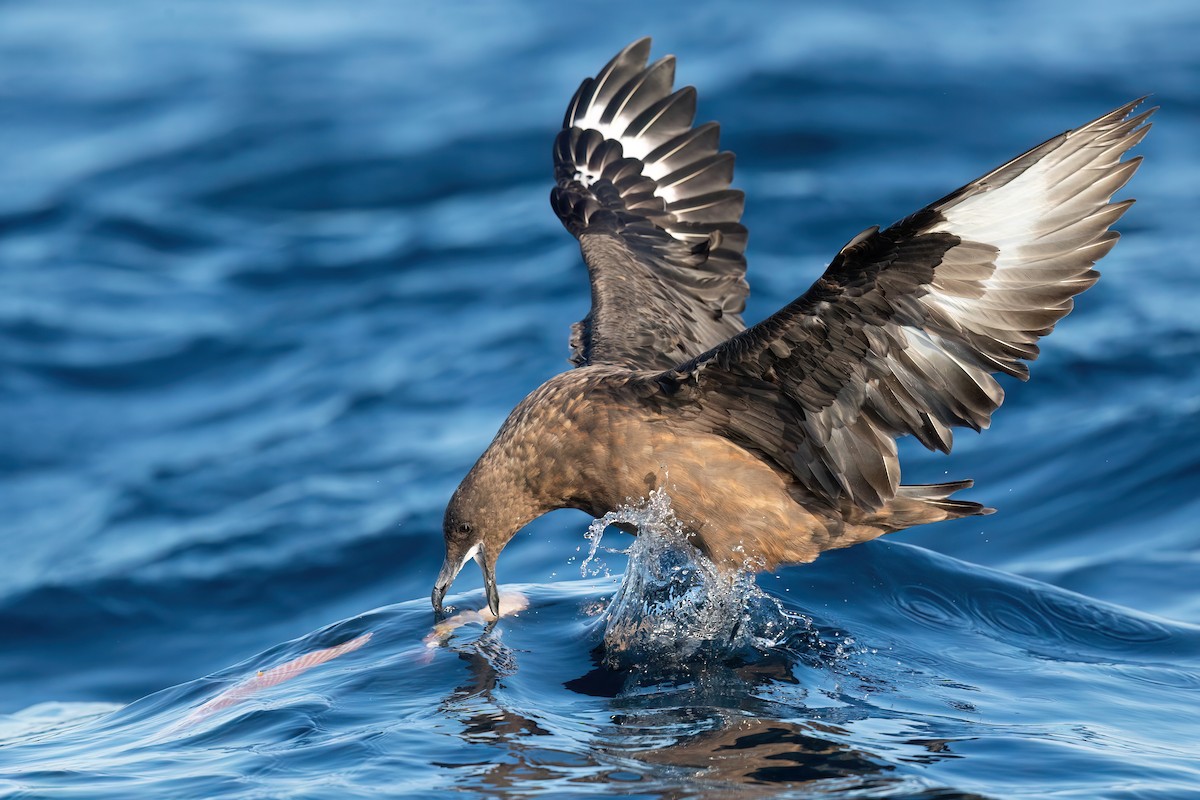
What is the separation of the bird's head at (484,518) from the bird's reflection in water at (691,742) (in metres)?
0.43

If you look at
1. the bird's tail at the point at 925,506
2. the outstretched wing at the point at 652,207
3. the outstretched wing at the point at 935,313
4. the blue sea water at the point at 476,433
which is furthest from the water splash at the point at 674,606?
the outstretched wing at the point at 652,207

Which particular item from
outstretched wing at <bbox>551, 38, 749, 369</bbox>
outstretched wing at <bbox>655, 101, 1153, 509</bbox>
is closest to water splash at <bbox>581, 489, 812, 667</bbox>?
outstretched wing at <bbox>655, 101, 1153, 509</bbox>

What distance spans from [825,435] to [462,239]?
7.60 m

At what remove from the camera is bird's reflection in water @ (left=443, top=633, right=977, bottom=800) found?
13.6ft

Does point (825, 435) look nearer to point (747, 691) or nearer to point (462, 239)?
point (747, 691)

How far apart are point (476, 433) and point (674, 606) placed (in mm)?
4159

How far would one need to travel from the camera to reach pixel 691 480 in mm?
5266

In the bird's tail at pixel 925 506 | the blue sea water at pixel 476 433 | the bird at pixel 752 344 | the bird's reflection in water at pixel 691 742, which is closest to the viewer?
the bird's reflection in water at pixel 691 742

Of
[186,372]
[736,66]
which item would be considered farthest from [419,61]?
[186,372]

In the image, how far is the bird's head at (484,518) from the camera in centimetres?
545

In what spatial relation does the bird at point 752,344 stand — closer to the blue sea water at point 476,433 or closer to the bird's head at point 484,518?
the bird's head at point 484,518

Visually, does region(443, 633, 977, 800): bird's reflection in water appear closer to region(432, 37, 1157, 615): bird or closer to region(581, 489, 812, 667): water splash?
region(581, 489, 812, 667): water splash

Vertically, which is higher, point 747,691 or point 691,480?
point 691,480

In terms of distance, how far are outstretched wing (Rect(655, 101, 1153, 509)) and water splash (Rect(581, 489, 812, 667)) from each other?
2.20ft
